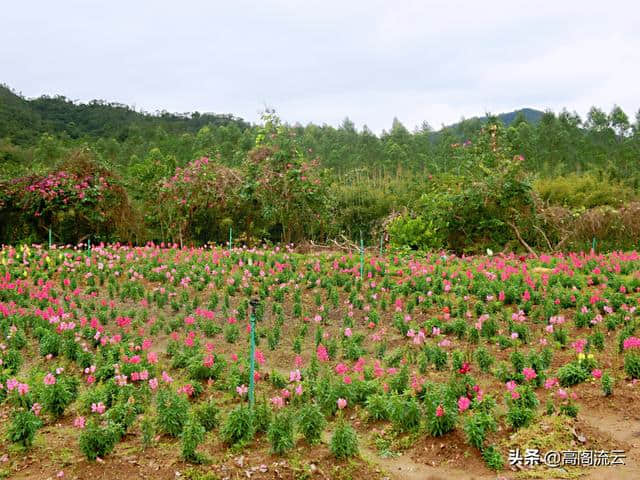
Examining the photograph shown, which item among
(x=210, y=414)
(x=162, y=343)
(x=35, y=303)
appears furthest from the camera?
(x=35, y=303)

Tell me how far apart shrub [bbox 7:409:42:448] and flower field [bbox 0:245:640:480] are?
0.01 m

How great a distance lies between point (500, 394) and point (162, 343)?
3.39 m

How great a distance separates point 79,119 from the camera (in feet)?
133

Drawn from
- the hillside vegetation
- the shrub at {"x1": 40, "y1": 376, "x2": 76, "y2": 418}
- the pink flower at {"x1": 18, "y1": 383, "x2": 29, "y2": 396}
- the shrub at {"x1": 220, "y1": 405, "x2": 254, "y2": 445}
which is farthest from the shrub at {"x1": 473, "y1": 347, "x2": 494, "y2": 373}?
the hillside vegetation

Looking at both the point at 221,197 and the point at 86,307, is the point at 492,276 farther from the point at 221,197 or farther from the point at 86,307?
the point at 221,197

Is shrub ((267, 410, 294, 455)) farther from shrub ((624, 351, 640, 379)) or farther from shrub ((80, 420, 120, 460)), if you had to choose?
shrub ((624, 351, 640, 379))

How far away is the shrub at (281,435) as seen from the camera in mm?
3432

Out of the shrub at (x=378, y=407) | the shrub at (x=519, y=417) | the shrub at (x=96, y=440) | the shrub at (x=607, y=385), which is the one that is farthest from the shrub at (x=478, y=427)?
the shrub at (x=96, y=440)

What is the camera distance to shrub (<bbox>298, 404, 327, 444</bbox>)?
359 centimetres

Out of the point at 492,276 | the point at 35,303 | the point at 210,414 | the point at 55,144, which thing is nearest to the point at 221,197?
the point at 35,303

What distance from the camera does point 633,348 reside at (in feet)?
16.2

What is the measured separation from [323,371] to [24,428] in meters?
2.37

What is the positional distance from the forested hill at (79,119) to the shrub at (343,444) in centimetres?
3342

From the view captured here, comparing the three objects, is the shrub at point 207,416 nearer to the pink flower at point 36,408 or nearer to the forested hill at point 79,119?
the pink flower at point 36,408
